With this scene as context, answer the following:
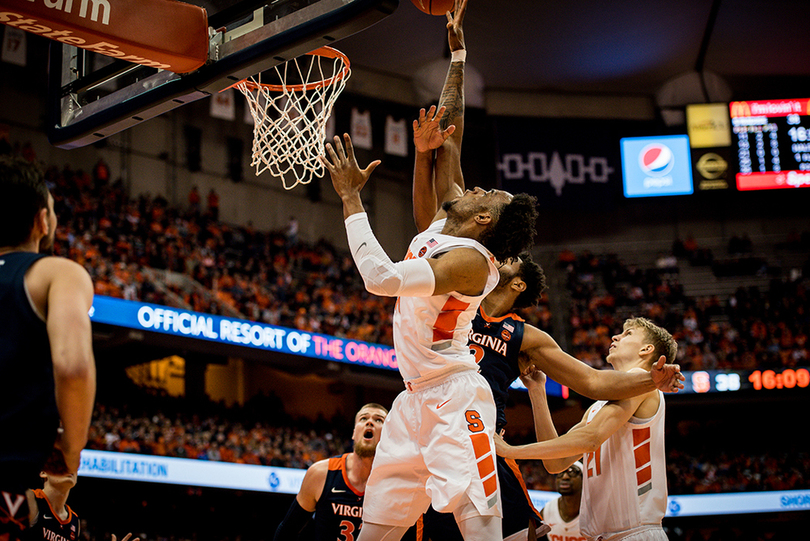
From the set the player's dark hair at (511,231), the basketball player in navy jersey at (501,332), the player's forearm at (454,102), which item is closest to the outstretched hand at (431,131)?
the basketball player in navy jersey at (501,332)

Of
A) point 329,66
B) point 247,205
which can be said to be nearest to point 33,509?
point 329,66

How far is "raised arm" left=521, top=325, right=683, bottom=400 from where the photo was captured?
4066 mm

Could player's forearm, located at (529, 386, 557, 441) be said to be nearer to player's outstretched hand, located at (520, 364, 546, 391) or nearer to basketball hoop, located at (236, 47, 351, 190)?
player's outstretched hand, located at (520, 364, 546, 391)

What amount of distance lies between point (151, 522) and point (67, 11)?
37.6ft

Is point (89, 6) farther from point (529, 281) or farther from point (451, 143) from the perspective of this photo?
point (529, 281)

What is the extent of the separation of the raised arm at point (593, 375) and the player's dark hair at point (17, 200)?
104 inches

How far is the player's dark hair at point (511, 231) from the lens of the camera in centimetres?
394

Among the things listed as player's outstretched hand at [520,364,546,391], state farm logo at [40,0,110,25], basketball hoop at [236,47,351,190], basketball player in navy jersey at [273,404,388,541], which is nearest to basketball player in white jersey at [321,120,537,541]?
player's outstretched hand at [520,364,546,391]

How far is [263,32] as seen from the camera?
14.3 feet

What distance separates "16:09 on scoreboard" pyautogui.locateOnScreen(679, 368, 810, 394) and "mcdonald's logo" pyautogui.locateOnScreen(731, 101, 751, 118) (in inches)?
290

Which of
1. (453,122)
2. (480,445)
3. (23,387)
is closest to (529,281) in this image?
(453,122)

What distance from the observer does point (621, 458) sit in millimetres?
4426

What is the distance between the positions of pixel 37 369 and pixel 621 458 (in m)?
3.11

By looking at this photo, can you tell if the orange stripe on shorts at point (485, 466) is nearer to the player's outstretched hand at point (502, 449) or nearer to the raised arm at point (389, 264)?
the player's outstretched hand at point (502, 449)
